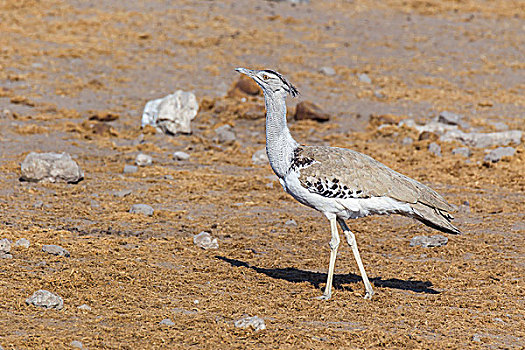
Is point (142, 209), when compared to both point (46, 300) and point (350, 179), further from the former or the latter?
point (350, 179)

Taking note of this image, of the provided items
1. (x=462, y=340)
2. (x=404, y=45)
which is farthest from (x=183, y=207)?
(x=404, y=45)

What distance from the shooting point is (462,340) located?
223 inches

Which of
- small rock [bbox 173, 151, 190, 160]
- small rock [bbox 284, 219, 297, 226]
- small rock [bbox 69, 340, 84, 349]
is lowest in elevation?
small rock [bbox 173, 151, 190, 160]

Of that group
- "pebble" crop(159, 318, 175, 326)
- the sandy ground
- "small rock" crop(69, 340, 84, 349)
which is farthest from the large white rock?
"small rock" crop(69, 340, 84, 349)

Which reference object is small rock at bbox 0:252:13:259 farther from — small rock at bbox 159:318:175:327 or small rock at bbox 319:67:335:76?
small rock at bbox 319:67:335:76

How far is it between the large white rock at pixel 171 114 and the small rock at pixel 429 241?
6.28 metres

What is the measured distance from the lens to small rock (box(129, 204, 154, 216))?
9.31 m

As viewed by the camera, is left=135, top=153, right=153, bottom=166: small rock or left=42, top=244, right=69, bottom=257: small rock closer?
left=42, top=244, right=69, bottom=257: small rock

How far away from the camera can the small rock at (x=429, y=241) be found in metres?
8.44

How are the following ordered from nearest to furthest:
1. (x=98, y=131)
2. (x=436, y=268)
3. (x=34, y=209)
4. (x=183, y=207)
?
(x=436, y=268) < (x=34, y=209) < (x=183, y=207) < (x=98, y=131)

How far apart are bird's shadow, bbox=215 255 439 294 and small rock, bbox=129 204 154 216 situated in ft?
6.60

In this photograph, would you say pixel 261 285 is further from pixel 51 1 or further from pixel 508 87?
pixel 51 1

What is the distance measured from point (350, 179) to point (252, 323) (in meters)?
1.68

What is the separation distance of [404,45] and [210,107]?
315 inches
